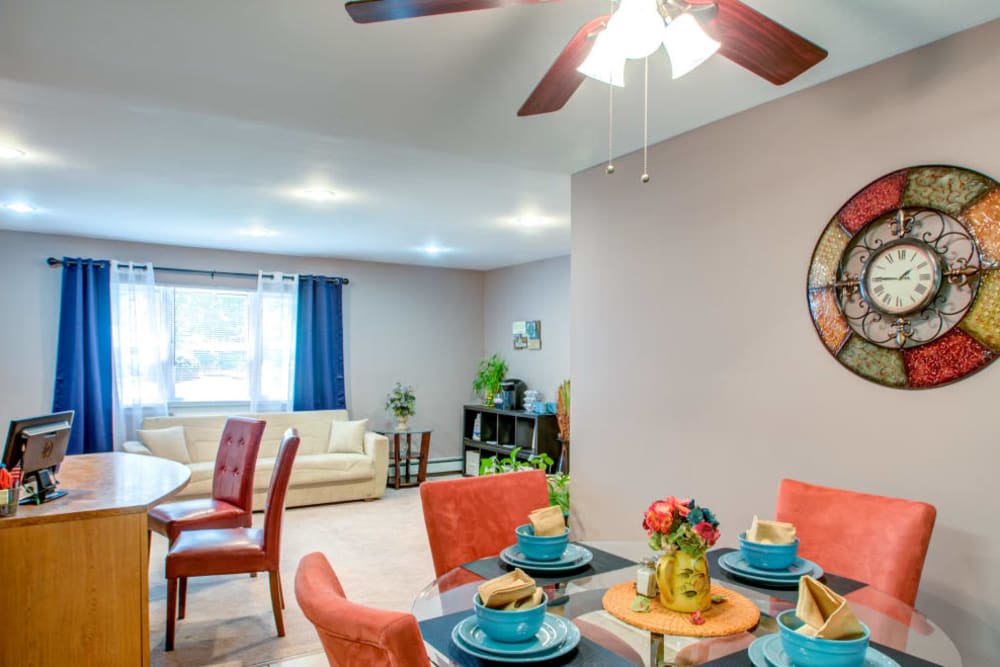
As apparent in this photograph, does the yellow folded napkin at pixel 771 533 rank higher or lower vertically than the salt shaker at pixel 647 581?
higher

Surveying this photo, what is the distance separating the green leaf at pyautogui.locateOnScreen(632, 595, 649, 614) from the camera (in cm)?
151

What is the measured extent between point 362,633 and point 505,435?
6.05m

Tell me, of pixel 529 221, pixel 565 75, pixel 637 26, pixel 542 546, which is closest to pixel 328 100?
pixel 565 75

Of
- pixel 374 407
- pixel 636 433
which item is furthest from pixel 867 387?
pixel 374 407

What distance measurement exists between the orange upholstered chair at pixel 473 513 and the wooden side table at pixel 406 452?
454 cm

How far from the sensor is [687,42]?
159cm

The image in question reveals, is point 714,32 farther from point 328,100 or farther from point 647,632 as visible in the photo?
point 328,100

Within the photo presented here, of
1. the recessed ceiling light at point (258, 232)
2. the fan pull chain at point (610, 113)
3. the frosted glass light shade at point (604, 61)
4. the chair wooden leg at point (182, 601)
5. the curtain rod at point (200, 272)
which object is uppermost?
the recessed ceiling light at point (258, 232)

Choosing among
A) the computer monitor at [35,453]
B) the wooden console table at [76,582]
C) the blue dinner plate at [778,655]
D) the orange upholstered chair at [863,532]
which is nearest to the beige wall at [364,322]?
the computer monitor at [35,453]

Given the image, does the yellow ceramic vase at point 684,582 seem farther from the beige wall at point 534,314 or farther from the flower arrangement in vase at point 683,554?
the beige wall at point 534,314

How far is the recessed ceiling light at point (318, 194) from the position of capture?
165 inches

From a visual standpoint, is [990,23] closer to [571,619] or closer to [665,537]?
[665,537]

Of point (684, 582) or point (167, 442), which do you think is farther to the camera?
point (167, 442)

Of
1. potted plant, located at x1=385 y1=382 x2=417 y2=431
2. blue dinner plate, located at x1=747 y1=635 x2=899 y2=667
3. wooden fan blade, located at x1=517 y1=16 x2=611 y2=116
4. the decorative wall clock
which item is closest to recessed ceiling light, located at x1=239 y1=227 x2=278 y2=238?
potted plant, located at x1=385 y1=382 x2=417 y2=431
